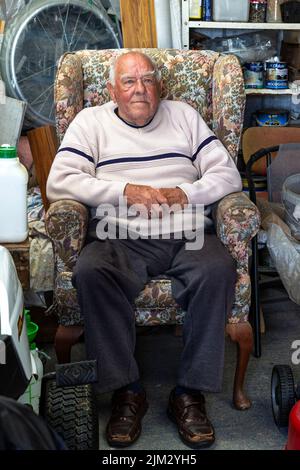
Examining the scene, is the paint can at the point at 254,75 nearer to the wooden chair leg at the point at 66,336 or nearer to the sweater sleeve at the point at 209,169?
the sweater sleeve at the point at 209,169

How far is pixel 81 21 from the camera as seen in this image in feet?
10.1

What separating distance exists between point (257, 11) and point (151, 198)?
1448 millimetres

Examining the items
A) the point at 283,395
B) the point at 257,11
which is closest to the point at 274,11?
the point at 257,11

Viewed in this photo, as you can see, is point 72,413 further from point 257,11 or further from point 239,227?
point 257,11

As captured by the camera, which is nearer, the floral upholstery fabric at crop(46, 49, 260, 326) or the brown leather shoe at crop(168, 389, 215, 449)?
the brown leather shoe at crop(168, 389, 215, 449)

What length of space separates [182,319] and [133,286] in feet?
0.68

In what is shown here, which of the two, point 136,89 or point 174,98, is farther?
point 174,98

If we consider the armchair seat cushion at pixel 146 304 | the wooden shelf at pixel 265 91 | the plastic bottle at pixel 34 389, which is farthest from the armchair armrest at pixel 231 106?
the plastic bottle at pixel 34 389

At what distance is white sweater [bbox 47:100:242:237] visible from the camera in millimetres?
2258

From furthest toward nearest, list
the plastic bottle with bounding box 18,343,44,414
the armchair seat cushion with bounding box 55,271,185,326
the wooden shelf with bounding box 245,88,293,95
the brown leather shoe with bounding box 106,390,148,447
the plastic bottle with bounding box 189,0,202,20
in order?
the wooden shelf with bounding box 245,88,293,95 → the plastic bottle with bounding box 189,0,202,20 → the armchair seat cushion with bounding box 55,271,185,326 → the brown leather shoe with bounding box 106,390,148,447 → the plastic bottle with bounding box 18,343,44,414

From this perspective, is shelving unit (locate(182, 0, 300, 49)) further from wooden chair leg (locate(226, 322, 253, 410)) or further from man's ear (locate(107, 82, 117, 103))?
wooden chair leg (locate(226, 322, 253, 410))

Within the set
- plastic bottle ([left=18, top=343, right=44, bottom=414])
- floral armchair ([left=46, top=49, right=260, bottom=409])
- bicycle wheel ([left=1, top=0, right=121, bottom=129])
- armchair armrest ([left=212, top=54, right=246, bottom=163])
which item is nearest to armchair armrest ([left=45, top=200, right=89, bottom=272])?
floral armchair ([left=46, top=49, right=260, bottom=409])

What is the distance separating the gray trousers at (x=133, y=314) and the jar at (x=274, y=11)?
163 centimetres

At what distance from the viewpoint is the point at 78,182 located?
2242 millimetres
